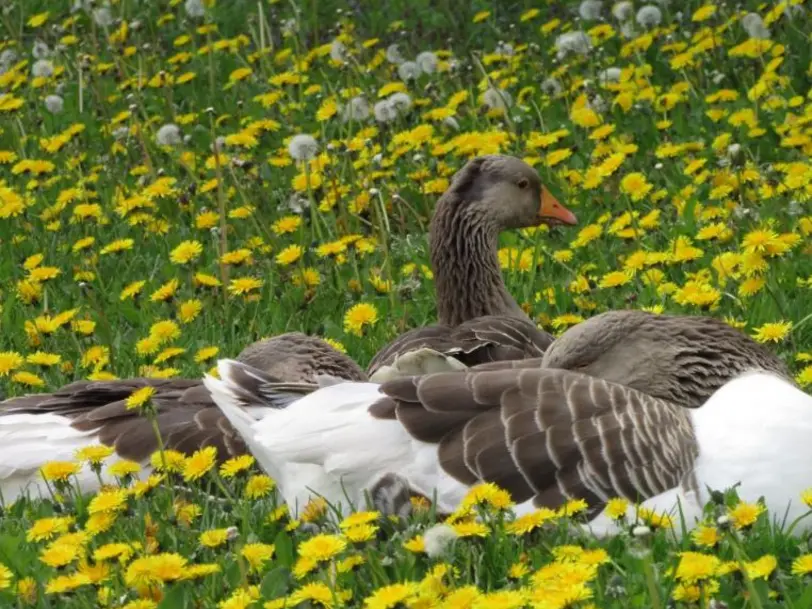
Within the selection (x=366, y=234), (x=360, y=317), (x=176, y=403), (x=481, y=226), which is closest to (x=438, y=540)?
(x=176, y=403)

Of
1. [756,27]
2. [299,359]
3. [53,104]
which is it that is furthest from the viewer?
[53,104]

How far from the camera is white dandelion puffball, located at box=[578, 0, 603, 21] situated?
11.5m

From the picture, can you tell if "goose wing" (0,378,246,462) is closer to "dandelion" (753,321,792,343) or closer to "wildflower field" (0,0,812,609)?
"wildflower field" (0,0,812,609)

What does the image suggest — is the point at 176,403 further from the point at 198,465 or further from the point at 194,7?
the point at 194,7

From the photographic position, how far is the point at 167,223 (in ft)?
31.9

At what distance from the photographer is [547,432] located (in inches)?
200

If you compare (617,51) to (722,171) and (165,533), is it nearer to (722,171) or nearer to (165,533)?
(722,171)

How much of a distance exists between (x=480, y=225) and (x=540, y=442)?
2893 mm

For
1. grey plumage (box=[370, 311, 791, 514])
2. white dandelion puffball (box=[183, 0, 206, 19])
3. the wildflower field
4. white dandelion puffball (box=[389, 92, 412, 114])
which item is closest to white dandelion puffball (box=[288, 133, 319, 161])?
the wildflower field

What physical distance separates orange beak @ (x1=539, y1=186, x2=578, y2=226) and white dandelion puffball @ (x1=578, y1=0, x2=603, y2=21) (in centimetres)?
372

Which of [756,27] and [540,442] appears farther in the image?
[756,27]

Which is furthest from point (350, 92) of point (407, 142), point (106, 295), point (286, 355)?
point (286, 355)

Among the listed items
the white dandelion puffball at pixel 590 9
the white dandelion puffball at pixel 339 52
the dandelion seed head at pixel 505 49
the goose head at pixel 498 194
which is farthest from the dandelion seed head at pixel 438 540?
the white dandelion puffball at pixel 590 9

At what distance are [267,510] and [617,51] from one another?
23.0ft
